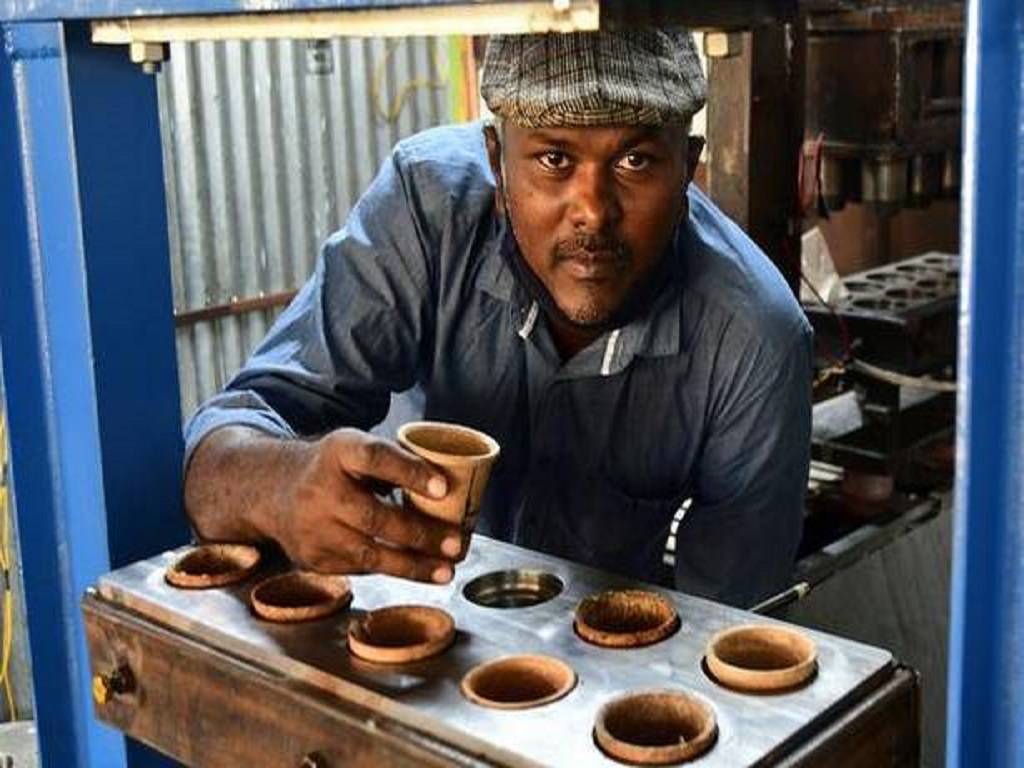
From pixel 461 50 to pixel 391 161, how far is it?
3392 mm

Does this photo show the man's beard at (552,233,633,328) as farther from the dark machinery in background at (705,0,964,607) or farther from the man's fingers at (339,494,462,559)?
the dark machinery in background at (705,0,964,607)

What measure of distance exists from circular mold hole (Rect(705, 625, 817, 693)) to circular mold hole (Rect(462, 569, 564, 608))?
20 centimetres

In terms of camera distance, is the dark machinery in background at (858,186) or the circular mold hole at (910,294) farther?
the circular mold hole at (910,294)

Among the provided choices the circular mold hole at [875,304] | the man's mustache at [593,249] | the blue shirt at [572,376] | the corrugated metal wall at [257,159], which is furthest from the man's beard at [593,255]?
the corrugated metal wall at [257,159]

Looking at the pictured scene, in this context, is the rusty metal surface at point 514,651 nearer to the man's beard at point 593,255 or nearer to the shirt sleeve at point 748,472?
the man's beard at point 593,255

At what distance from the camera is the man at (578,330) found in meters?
1.59

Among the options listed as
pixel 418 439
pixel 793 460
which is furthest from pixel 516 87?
pixel 793 460

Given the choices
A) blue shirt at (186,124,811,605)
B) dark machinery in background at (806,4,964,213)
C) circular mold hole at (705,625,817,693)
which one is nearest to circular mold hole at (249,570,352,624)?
circular mold hole at (705,625,817,693)

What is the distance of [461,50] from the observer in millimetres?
5184

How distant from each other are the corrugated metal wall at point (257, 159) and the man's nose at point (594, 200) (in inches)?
119

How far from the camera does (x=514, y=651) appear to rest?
1.14 meters

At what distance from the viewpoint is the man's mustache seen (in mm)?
1625

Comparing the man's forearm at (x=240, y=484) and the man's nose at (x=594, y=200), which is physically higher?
the man's nose at (x=594, y=200)

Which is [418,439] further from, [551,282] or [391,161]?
[391,161]
